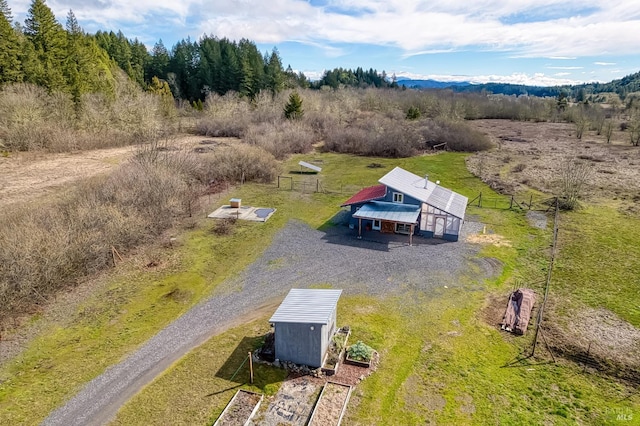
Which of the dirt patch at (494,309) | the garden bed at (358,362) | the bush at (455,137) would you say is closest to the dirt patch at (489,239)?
the dirt patch at (494,309)

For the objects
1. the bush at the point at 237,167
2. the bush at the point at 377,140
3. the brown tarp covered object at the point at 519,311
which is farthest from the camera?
the bush at the point at 377,140

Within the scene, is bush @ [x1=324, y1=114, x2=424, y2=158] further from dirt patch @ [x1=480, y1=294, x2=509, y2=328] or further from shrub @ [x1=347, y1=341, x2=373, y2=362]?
shrub @ [x1=347, y1=341, x2=373, y2=362]

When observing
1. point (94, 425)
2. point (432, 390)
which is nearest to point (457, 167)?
point (432, 390)

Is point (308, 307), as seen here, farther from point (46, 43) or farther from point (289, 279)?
point (46, 43)

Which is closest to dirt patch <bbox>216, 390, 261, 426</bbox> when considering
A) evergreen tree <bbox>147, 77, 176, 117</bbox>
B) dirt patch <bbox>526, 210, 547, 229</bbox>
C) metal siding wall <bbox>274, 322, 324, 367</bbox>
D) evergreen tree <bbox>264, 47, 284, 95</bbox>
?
metal siding wall <bbox>274, 322, 324, 367</bbox>

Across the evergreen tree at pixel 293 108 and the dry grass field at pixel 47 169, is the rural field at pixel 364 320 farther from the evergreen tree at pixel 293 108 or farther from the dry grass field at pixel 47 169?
the evergreen tree at pixel 293 108

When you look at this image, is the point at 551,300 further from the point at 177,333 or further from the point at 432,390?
the point at 177,333

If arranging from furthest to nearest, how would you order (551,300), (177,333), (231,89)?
(231,89)
(551,300)
(177,333)
